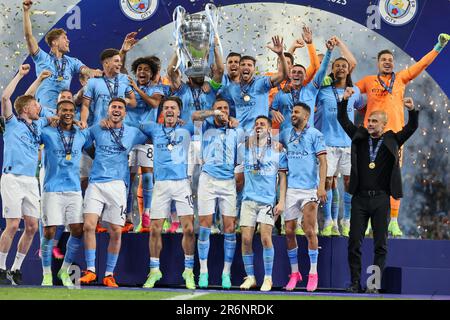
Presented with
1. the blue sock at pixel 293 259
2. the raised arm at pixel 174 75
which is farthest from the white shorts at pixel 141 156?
the blue sock at pixel 293 259

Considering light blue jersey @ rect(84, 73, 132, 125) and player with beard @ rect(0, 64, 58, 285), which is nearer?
player with beard @ rect(0, 64, 58, 285)

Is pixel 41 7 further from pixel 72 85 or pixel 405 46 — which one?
pixel 405 46

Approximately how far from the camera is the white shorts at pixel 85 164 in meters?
10.5

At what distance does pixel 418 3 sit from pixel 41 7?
13.5 feet

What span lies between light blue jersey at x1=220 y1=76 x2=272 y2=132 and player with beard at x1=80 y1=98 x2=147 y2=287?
42.9 inches

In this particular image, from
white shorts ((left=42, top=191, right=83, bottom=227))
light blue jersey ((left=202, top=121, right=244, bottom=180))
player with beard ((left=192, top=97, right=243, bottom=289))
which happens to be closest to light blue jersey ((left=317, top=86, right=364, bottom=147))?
light blue jersey ((left=202, top=121, right=244, bottom=180))

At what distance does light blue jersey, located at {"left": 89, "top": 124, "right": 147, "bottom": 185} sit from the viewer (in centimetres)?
986

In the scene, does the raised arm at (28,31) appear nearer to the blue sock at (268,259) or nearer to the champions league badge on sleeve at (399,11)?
the blue sock at (268,259)

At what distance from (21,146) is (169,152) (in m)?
1.33

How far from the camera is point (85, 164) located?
10586mm

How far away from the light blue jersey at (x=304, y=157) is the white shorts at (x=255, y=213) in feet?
1.10

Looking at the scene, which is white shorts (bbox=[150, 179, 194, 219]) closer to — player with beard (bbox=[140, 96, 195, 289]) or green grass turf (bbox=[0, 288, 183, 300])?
player with beard (bbox=[140, 96, 195, 289])

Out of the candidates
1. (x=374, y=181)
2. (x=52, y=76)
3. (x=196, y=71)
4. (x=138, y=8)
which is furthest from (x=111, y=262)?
(x=138, y=8)
